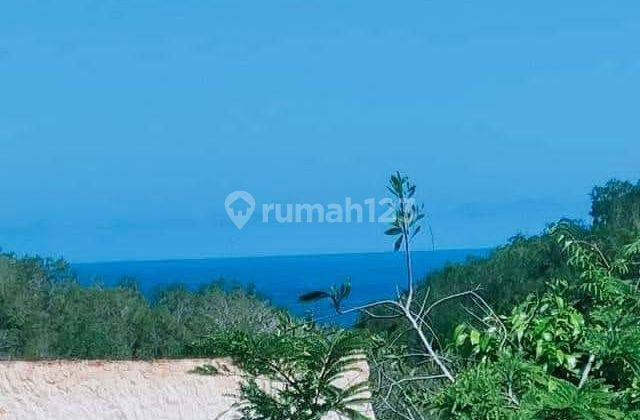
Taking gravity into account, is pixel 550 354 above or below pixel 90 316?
above

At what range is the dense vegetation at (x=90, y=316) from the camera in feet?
36.1

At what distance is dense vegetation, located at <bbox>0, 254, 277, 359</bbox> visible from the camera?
11008 millimetres

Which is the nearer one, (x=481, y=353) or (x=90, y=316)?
(x=481, y=353)

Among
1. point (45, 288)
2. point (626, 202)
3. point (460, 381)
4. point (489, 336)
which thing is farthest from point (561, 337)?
point (626, 202)

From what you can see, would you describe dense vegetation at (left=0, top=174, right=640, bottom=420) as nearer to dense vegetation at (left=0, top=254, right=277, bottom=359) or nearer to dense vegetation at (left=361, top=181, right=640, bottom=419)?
dense vegetation at (left=361, top=181, right=640, bottom=419)

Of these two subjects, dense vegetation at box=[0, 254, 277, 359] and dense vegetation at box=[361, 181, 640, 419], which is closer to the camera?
dense vegetation at box=[361, 181, 640, 419]

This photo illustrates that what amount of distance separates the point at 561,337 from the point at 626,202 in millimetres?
15861

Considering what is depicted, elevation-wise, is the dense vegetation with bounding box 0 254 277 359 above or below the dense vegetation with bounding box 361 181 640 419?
below

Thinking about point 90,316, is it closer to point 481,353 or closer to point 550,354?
point 481,353

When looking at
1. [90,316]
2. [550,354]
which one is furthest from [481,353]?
[90,316]

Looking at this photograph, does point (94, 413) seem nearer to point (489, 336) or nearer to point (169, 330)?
point (489, 336)

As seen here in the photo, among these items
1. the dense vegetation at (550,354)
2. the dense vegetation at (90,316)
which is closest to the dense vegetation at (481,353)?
the dense vegetation at (550,354)

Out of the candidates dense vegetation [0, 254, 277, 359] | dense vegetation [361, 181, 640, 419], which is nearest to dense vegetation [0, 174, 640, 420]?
dense vegetation [361, 181, 640, 419]

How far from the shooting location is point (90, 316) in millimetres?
11453
